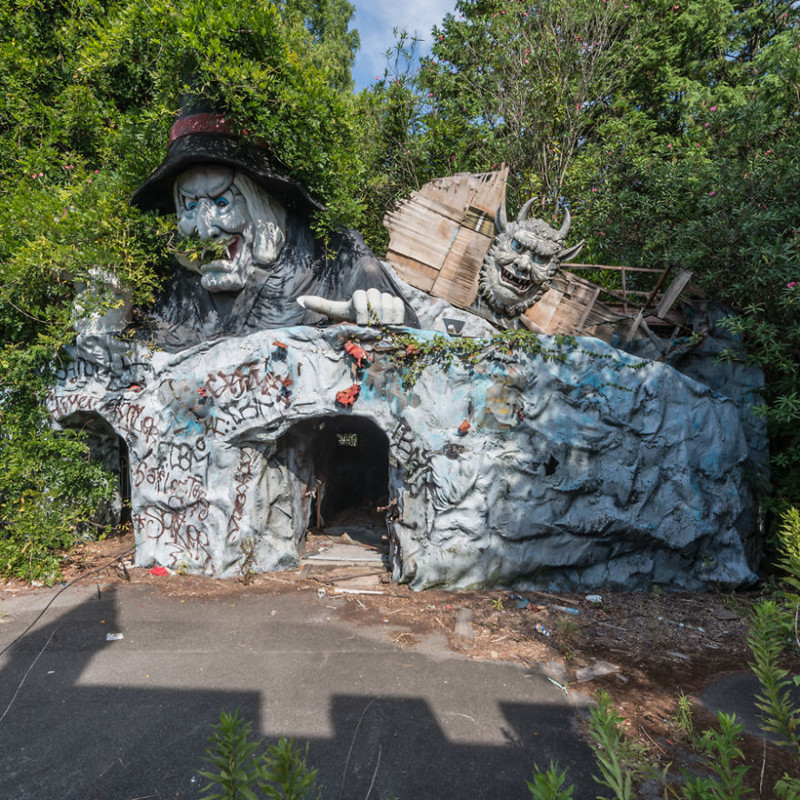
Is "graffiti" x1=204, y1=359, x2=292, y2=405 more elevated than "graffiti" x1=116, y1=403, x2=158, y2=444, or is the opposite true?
"graffiti" x1=204, y1=359, x2=292, y2=405

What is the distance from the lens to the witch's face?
5.57m

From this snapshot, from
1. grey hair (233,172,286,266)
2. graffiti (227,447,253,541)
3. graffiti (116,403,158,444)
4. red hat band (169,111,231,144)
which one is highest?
red hat band (169,111,231,144)

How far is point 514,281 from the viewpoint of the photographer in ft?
20.8

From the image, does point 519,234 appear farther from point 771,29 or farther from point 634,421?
point 771,29

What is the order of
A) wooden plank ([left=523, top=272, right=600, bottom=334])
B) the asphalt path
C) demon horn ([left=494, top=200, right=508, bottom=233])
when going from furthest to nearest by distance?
wooden plank ([left=523, top=272, right=600, bottom=334]) → demon horn ([left=494, top=200, right=508, bottom=233]) → the asphalt path

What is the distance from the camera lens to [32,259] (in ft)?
18.2

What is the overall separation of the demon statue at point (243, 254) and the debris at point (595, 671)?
366 centimetres

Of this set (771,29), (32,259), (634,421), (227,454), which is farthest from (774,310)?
(771,29)

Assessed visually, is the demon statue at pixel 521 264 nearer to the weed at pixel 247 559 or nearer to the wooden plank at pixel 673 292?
the wooden plank at pixel 673 292

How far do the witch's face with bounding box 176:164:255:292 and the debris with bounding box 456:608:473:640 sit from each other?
4.36 meters

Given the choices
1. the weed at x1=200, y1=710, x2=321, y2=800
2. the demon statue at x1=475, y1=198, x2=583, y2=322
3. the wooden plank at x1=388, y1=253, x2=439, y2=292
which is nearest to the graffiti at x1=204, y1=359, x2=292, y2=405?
the wooden plank at x1=388, y1=253, x2=439, y2=292

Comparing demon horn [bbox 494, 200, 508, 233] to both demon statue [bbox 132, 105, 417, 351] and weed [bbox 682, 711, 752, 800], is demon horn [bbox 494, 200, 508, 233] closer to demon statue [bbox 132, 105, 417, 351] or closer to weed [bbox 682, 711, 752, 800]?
demon statue [bbox 132, 105, 417, 351]

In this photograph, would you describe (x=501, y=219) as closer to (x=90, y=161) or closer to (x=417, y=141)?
(x=417, y=141)

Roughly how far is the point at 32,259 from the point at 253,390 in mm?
2887
